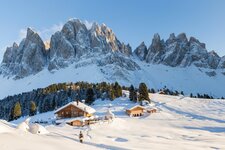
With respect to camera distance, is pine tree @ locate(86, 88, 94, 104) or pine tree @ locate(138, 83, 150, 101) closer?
pine tree @ locate(138, 83, 150, 101)

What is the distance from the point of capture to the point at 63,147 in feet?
103

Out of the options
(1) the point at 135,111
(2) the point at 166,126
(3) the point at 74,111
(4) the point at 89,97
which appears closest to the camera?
(2) the point at 166,126

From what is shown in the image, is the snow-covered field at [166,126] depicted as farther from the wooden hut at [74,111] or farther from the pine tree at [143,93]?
the wooden hut at [74,111]

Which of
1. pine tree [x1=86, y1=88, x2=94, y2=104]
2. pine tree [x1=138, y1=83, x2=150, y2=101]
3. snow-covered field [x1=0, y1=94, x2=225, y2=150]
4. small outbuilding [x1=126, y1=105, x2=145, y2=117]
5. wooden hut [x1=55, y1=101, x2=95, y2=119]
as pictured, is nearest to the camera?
snow-covered field [x1=0, y1=94, x2=225, y2=150]

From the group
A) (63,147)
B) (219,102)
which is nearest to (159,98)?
(219,102)

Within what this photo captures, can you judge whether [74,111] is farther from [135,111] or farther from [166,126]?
[166,126]

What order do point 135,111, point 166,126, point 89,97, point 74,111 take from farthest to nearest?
point 89,97 < point 135,111 < point 74,111 < point 166,126

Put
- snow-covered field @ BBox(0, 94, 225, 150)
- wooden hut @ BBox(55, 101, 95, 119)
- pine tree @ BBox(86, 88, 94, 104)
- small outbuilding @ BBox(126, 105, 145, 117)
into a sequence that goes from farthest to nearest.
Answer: pine tree @ BBox(86, 88, 94, 104) < small outbuilding @ BBox(126, 105, 145, 117) < wooden hut @ BBox(55, 101, 95, 119) < snow-covered field @ BBox(0, 94, 225, 150)

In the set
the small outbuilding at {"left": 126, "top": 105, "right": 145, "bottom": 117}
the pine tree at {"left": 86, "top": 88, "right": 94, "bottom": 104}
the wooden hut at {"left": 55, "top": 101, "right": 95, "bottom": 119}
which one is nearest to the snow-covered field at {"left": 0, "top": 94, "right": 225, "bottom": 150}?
the pine tree at {"left": 86, "top": 88, "right": 94, "bottom": 104}

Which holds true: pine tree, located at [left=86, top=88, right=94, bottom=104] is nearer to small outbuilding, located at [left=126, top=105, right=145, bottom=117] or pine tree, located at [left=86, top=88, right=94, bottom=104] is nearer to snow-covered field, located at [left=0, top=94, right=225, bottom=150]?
snow-covered field, located at [left=0, top=94, right=225, bottom=150]

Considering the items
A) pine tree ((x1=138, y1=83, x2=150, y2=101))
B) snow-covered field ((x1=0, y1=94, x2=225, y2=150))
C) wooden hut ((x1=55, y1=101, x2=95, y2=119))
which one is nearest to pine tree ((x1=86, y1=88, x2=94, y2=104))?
snow-covered field ((x1=0, y1=94, x2=225, y2=150))

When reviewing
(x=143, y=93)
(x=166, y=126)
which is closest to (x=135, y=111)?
(x=143, y=93)

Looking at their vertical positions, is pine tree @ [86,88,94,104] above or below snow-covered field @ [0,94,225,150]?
above

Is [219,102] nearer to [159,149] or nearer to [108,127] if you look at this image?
[108,127]
